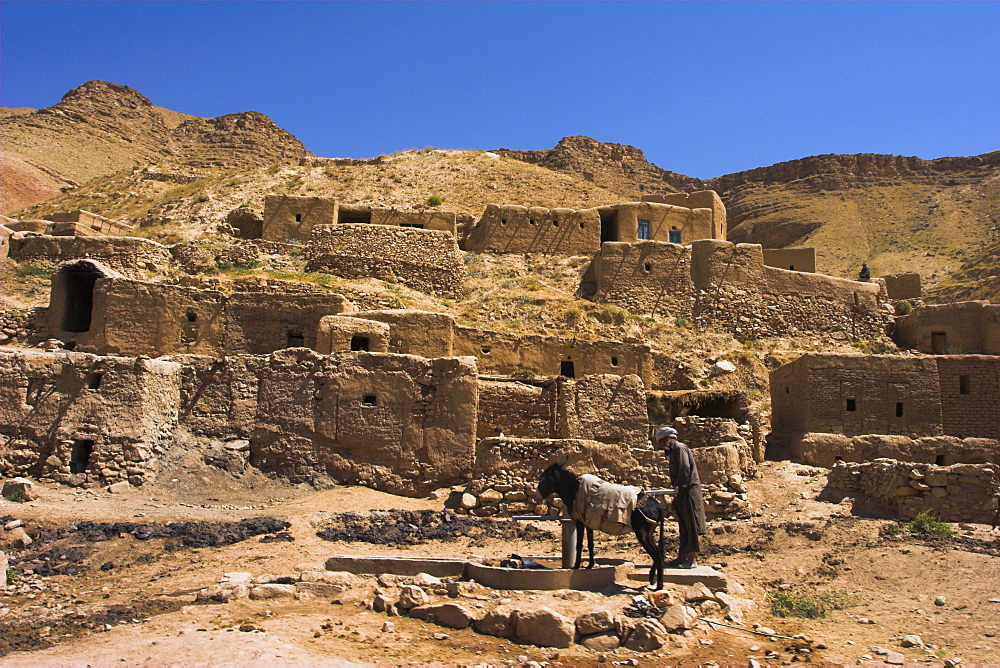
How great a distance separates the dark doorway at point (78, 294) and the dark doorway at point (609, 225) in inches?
636

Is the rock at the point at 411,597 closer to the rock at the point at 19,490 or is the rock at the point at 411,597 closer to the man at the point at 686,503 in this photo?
the man at the point at 686,503

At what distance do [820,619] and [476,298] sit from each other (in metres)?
16.6

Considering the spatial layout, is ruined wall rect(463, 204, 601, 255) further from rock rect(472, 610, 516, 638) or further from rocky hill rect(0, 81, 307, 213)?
rocky hill rect(0, 81, 307, 213)

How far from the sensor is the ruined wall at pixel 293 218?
82.3 ft

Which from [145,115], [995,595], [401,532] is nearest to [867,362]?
[995,595]

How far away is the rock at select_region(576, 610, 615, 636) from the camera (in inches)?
267

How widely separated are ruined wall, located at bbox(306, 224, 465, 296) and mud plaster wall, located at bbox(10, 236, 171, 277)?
435 cm

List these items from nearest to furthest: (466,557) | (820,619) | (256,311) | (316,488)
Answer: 1. (820,619)
2. (466,557)
3. (316,488)
4. (256,311)

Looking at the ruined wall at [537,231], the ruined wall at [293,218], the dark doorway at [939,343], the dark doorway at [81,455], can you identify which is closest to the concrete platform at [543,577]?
the dark doorway at [81,455]

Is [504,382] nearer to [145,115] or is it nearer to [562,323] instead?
[562,323]

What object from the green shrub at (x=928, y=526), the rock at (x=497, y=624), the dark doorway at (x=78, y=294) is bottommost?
the rock at (x=497, y=624)

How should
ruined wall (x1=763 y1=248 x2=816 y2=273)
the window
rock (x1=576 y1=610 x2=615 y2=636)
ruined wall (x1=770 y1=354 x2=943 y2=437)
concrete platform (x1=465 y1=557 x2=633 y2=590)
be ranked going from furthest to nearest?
1. ruined wall (x1=763 y1=248 x2=816 y2=273)
2. the window
3. ruined wall (x1=770 y1=354 x2=943 y2=437)
4. concrete platform (x1=465 y1=557 x2=633 y2=590)
5. rock (x1=576 y1=610 x2=615 y2=636)

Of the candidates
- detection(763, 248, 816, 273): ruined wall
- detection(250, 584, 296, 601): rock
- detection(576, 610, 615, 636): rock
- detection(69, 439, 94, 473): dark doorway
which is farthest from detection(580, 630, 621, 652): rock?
detection(763, 248, 816, 273): ruined wall

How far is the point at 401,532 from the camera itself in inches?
398
